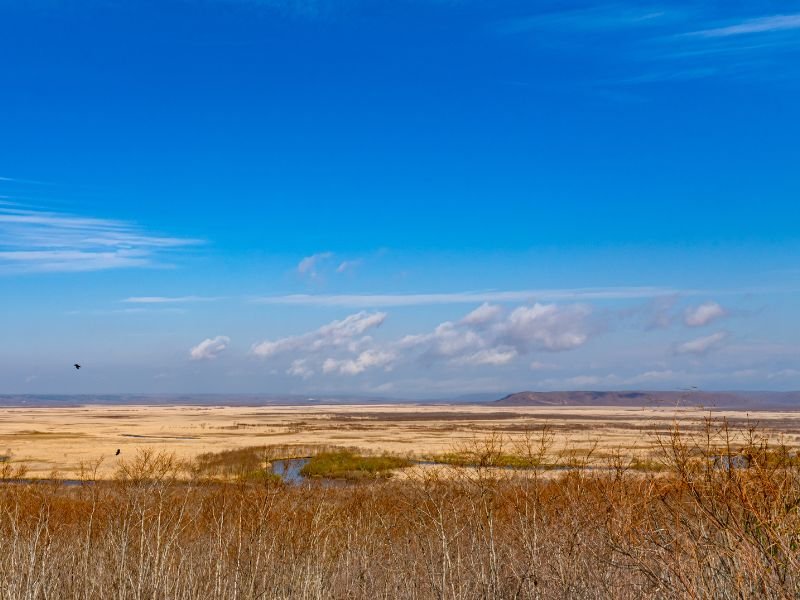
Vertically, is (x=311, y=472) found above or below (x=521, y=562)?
below

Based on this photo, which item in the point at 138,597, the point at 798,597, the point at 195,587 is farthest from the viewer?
the point at 195,587

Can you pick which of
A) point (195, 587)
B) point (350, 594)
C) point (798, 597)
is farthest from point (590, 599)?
point (195, 587)

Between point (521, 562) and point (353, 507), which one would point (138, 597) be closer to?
point (521, 562)

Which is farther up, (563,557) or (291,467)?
(563,557)

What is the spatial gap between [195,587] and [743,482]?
8732 mm

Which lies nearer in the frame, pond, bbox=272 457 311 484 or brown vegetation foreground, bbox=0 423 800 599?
brown vegetation foreground, bbox=0 423 800 599

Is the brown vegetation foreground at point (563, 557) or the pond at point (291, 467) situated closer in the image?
the brown vegetation foreground at point (563, 557)

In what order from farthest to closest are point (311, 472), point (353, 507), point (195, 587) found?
point (311, 472) → point (353, 507) → point (195, 587)

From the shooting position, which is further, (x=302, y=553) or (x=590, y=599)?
(x=302, y=553)

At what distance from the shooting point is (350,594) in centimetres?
1410

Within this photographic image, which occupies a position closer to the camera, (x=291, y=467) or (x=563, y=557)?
(x=563, y=557)

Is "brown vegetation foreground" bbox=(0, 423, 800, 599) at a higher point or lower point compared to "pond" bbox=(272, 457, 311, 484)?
higher

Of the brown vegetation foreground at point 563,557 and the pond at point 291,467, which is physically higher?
the brown vegetation foreground at point 563,557

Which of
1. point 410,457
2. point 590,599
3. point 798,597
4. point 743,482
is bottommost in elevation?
point 410,457
